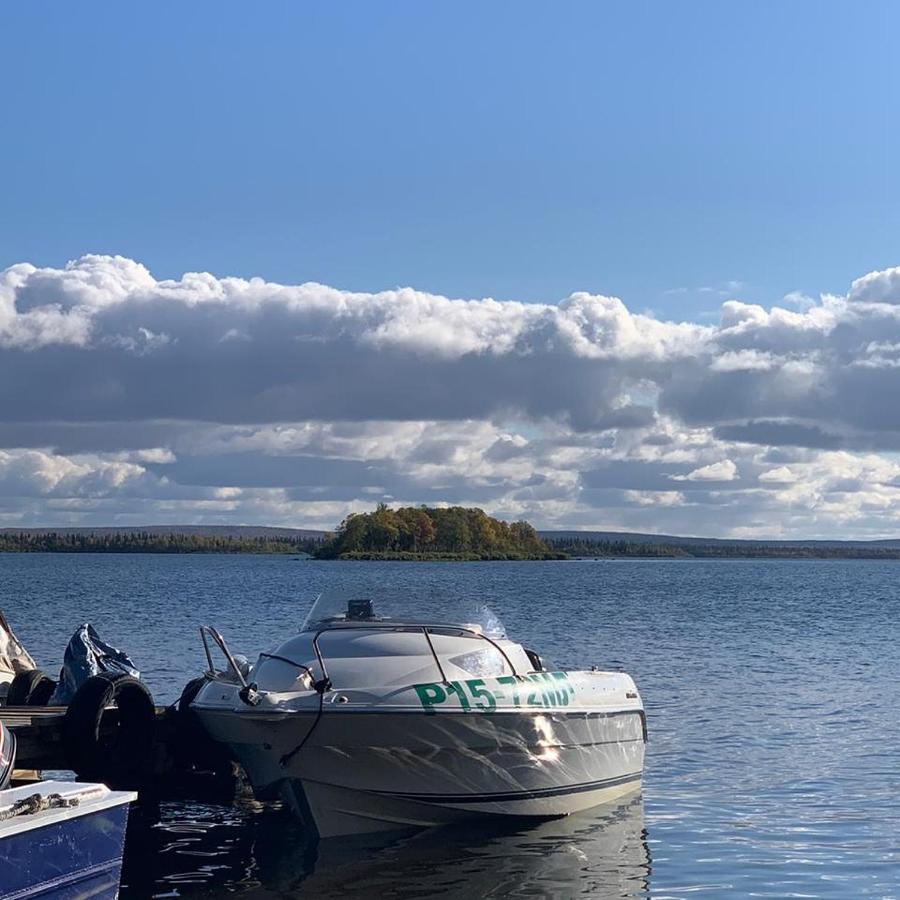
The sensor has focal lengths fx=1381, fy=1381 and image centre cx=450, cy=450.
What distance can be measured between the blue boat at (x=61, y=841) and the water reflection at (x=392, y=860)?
3.33 metres

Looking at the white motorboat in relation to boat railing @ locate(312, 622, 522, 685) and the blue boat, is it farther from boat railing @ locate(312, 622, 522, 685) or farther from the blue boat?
the blue boat

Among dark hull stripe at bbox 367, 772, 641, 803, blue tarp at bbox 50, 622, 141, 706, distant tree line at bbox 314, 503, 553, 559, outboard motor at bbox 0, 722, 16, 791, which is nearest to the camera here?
outboard motor at bbox 0, 722, 16, 791

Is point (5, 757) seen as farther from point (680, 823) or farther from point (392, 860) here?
point (680, 823)

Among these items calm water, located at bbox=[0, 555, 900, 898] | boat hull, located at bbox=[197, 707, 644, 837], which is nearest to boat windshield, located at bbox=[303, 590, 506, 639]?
calm water, located at bbox=[0, 555, 900, 898]

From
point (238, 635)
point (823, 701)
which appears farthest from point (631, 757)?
point (238, 635)

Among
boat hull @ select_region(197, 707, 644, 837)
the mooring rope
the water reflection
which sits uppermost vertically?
the mooring rope

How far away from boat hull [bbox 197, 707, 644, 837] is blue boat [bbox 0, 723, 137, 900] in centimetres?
404

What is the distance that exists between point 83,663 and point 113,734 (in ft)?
6.99

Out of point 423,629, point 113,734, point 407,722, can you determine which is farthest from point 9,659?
point 407,722

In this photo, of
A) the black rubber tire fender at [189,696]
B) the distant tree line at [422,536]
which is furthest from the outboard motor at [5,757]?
the distant tree line at [422,536]

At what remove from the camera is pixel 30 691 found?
17.8m

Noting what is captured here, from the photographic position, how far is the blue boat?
27.9 ft

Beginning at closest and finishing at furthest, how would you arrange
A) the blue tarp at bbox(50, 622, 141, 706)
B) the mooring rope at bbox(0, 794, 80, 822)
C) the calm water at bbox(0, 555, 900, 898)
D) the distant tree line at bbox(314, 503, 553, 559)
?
the mooring rope at bbox(0, 794, 80, 822), the calm water at bbox(0, 555, 900, 898), the blue tarp at bbox(50, 622, 141, 706), the distant tree line at bbox(314, 503, 553, 559)

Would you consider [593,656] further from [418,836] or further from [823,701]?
[418,836]
